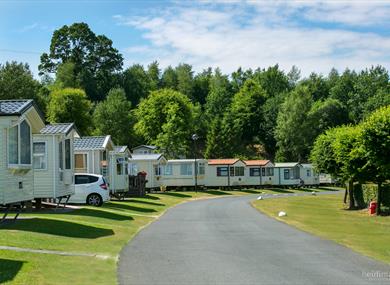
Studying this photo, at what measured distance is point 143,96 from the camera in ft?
370

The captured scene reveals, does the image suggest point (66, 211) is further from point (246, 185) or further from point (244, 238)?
point (246, 185)

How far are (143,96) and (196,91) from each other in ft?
58.5

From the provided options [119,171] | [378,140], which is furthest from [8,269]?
[119,171]

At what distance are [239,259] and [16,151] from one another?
7929 millimetres

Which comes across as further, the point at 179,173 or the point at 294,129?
the point at 294,129

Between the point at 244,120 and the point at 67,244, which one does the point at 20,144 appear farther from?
the point at 244,120

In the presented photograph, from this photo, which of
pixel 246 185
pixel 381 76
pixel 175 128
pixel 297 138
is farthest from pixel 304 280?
pixel 381 76

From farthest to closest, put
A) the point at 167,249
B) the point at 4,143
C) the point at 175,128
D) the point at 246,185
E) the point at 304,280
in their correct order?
the point at 175,128
the point at 246,185
the point at 4,143
the point at 167,249
the point at 304,280

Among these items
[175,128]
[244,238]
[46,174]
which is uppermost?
[175,128]

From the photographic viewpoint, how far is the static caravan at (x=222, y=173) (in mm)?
60734

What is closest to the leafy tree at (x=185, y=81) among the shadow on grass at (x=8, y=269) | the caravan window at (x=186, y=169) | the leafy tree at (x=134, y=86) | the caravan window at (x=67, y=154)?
the leafy tree at (x=134, y=86)

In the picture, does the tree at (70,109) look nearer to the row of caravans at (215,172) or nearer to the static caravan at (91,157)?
the row of caravans at (215,172)

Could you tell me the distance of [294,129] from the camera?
86500mm

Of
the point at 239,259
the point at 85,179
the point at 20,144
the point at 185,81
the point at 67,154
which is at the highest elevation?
the point at 185,81
